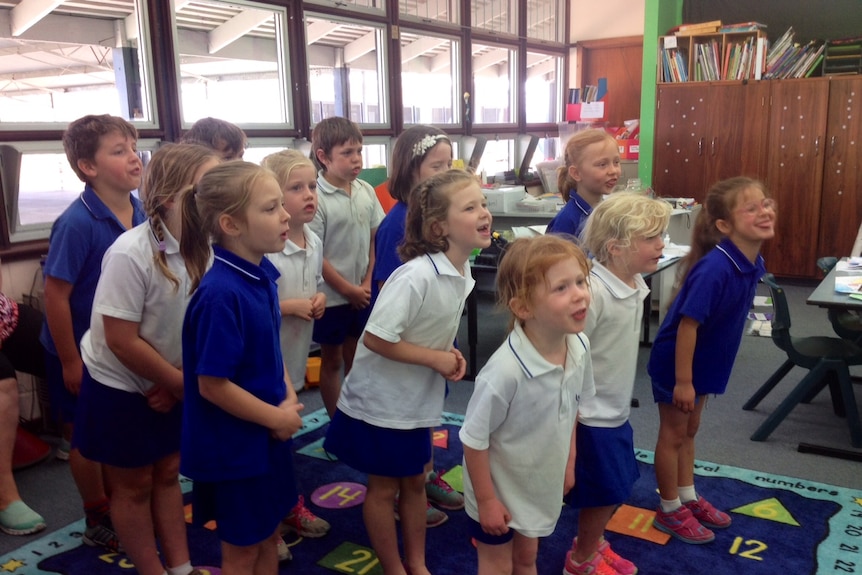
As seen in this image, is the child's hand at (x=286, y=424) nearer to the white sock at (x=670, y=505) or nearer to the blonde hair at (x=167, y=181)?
the blonde hair at (x=167, y=181)

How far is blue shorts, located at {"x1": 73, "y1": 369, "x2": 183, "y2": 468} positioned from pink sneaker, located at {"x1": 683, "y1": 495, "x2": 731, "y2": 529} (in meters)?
1.63

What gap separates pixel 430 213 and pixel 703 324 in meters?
0.91

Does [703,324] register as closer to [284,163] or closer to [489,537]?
[489,537]

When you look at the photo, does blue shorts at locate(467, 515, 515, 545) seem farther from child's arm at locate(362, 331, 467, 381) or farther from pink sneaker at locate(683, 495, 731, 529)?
pink sneaker at locate(683, 495, 731, 529)

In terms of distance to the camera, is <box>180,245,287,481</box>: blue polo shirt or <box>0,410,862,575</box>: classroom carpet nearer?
<box>180,245,287,481</box>: blue polo shirt

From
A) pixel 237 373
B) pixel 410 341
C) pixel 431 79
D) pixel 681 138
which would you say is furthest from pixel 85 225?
pixel 681 138

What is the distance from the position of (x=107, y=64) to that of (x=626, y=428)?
3134 millimetres

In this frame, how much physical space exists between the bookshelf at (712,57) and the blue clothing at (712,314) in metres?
4.15

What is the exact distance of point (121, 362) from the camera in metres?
1.66

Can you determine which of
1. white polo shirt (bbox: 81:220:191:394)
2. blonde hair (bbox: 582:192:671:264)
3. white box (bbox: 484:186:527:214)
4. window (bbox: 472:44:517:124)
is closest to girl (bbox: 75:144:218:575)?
white polo shirt (bbox: 81:220:191:394)

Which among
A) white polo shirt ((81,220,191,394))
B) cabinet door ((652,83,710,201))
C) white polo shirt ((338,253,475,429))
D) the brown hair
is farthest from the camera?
cabinet door ((652,83,710,201))

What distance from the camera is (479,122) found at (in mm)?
5992

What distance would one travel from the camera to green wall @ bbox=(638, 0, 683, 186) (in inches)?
233

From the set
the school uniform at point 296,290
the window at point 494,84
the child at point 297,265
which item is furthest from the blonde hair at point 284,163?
the window at point 494,84
